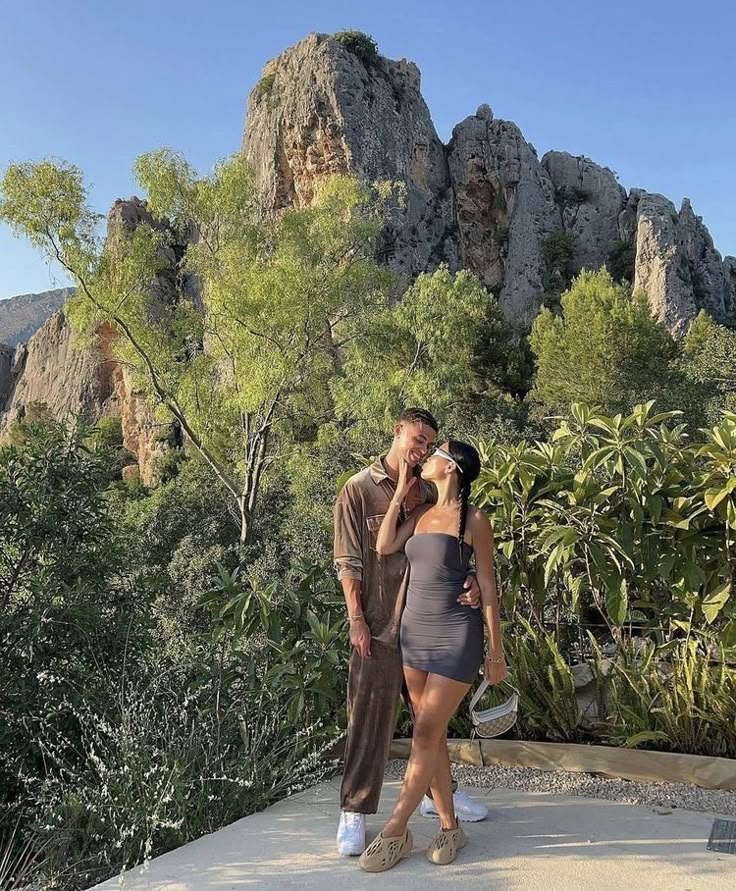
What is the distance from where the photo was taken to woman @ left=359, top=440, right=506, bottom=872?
2252mm

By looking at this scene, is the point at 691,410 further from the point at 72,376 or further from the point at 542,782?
the point at 72,376

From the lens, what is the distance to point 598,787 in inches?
120

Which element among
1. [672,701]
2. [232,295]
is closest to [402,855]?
[672,701]

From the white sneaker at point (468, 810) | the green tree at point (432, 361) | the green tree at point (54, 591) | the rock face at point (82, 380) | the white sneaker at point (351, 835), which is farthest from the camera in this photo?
the rock face at point (82, 380)

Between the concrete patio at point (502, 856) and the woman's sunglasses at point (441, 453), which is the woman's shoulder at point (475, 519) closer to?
the woman's sunglasses at point (441, 453)

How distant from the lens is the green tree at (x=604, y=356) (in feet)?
68.8

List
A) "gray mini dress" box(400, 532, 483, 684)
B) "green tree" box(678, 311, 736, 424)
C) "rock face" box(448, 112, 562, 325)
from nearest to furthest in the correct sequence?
"gray mini dress" box(400, 532, 483, 684), "green tree" box(678, 311, 736, 424), "rock face" box(448, 112, 562, 325)

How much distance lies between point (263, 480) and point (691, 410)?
10398 millimetres

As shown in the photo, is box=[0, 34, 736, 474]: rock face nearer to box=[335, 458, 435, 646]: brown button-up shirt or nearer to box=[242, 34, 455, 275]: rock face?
box=[242, 34, 455, 275]: rock face

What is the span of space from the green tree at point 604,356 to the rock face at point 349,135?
513 inches

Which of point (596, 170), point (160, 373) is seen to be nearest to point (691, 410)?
point (160, 373)

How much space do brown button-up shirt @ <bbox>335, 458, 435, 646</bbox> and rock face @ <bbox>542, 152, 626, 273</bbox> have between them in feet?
137

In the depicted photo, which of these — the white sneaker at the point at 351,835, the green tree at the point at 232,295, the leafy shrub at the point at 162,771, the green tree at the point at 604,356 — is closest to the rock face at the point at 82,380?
the green tree at the point at 232,295

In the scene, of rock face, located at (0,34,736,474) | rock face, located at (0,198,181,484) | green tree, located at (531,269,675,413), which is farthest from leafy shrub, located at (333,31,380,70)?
green tree, located at (531,269,675,413)
